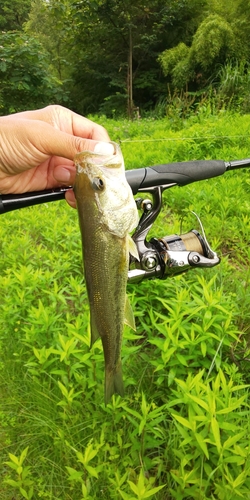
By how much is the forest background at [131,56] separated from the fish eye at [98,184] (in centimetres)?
757

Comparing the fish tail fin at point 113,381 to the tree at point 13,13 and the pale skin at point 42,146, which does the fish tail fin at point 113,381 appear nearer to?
the pale skin at point 42,146

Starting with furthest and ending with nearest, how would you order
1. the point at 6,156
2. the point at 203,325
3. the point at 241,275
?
the point at 241,275 < the point at 203,325 < the point at 6,156

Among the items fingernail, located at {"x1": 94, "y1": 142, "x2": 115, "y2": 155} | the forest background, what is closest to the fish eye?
fingernail, located at {"x1": 94, "y1": 142, "x2": 115, "y2": 155}

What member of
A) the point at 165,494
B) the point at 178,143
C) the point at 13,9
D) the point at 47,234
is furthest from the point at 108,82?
the point at 165,494

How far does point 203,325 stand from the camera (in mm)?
1923

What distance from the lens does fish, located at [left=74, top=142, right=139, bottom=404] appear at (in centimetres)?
129

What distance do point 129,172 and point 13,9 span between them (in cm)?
2649

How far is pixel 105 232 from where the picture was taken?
4.27ft

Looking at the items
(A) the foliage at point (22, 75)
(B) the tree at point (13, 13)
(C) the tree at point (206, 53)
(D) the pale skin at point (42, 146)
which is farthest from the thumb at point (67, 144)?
(B) the tree at point (13, 13)

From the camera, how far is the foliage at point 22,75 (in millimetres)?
9188

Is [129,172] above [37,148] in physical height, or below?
below

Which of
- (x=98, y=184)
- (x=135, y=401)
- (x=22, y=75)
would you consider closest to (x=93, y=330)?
(x=98, y=184)

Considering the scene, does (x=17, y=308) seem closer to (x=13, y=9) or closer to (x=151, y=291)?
(x=151, y=291)

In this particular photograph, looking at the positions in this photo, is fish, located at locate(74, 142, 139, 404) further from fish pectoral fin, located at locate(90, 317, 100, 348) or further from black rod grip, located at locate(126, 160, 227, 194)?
black rod grip, located at locate(126, 160, 227, 194)
